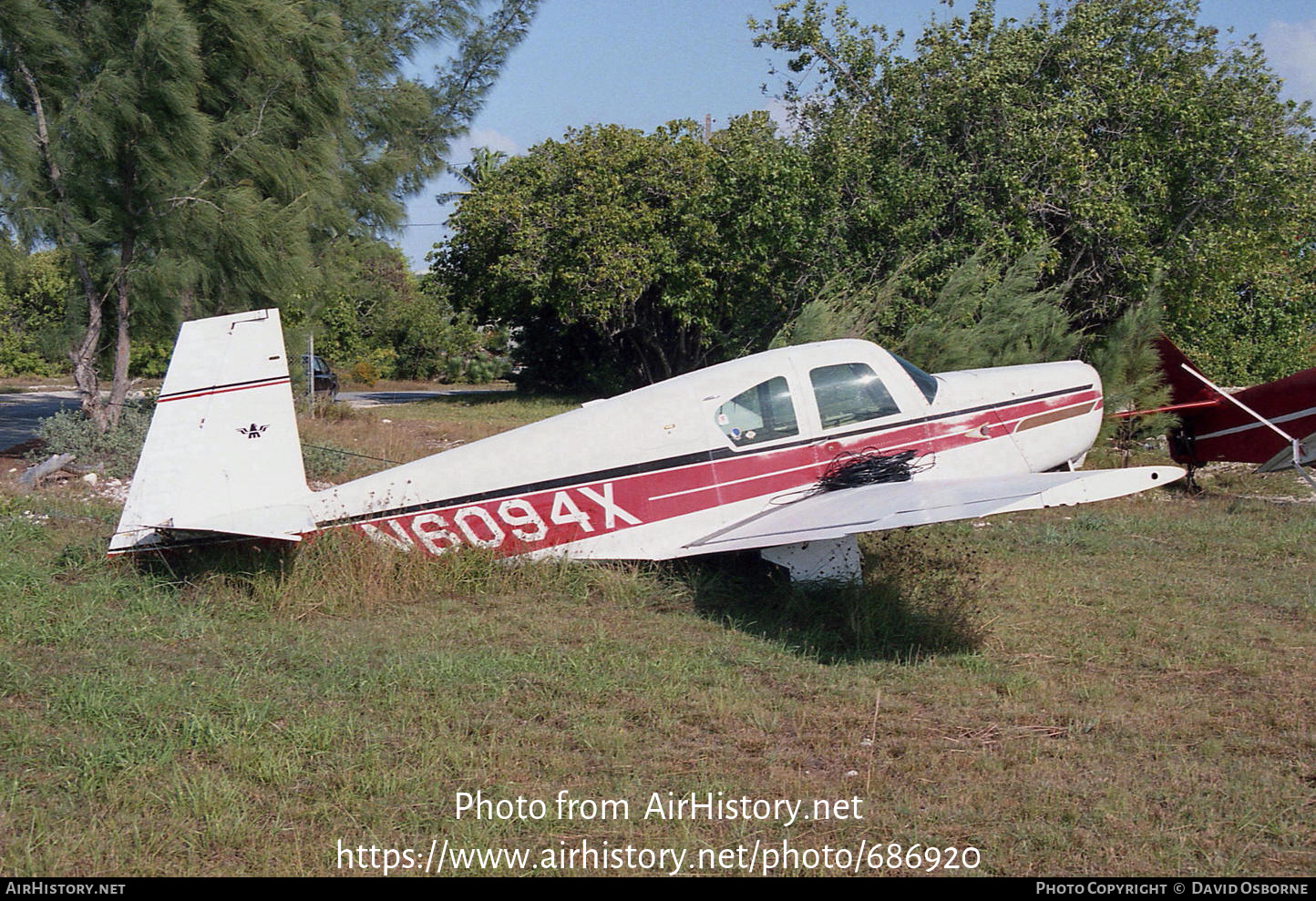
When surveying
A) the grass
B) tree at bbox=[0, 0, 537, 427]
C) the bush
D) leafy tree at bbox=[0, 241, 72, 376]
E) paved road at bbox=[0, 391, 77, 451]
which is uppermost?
leafy tree at bbox=[0, 241, 72, 376]

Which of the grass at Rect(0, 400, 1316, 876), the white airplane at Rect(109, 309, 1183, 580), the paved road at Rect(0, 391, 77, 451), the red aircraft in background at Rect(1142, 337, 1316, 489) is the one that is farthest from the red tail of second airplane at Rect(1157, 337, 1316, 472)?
the paved road at Rect(0, 391, 77, 451)

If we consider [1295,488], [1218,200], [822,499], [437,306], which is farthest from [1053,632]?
[437,306]

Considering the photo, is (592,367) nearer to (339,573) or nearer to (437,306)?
(437,306)

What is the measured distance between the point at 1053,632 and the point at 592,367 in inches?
934

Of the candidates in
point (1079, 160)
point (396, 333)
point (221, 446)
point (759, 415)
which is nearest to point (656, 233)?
point (1079, 160)

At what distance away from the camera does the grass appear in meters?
3.80

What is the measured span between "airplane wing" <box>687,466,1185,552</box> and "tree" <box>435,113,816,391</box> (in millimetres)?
13104

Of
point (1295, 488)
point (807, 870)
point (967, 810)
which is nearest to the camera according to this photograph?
point (807, 870)

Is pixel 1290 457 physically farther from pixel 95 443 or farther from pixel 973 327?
pixel 95 443

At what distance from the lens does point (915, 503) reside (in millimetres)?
6387

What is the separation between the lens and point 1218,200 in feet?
59.0

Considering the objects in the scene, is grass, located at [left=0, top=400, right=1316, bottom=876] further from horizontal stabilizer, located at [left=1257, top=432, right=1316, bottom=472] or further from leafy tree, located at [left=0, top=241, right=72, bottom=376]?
leafy tree, located at [left=0, top=241, right=72, bottom=376]

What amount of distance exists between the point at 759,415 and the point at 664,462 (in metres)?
0.80

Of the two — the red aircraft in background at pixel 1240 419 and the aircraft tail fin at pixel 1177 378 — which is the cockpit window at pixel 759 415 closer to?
the red aircraft in background at pixel 1240 419
